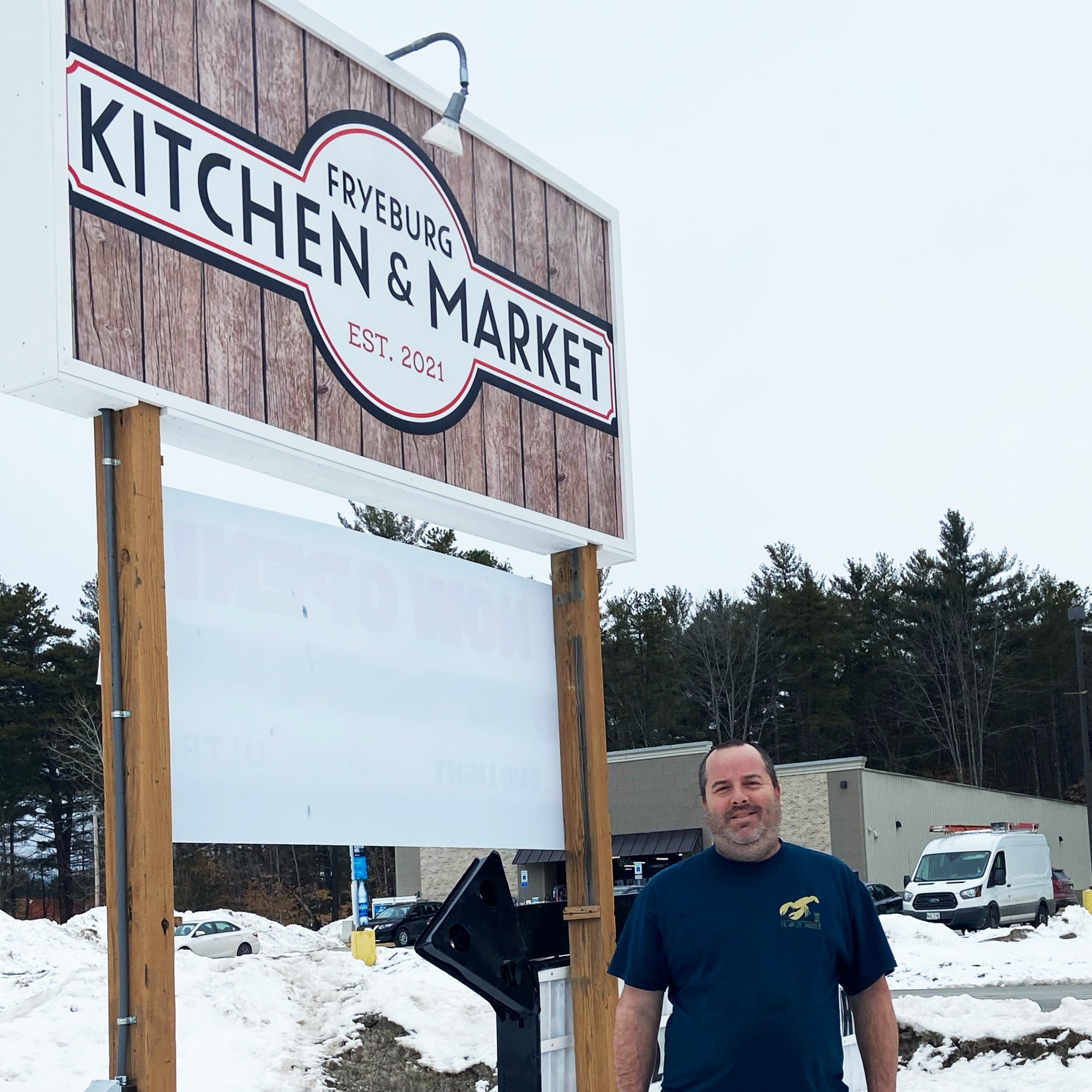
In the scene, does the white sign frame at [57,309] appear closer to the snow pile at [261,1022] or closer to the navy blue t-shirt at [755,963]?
the navy blue t-shirt at [755,963]

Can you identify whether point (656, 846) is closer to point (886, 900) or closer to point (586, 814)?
point (886, 900)

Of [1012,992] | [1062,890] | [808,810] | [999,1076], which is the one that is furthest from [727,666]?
[999,1076]

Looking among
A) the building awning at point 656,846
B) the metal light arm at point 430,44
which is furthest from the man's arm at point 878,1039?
the building awning at point 656,846

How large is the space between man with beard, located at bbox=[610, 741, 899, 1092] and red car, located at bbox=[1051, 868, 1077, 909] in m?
34.7

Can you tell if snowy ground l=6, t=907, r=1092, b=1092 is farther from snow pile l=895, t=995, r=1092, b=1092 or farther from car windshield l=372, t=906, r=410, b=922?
car windshield l=372, t=906, r=410, b=922

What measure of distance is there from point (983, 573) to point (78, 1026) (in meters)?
65.5

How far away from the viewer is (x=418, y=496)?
6020 millimetres

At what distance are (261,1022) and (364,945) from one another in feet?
24.1

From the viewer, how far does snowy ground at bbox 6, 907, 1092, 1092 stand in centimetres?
992

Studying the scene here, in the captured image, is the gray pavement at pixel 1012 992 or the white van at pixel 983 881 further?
the white van at pixel 983 881

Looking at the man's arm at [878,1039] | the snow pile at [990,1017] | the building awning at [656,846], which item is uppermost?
the man's arm at [878,1039]

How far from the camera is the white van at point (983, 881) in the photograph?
28141 millimetres

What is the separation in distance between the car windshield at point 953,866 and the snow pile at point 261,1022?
53.4 ft

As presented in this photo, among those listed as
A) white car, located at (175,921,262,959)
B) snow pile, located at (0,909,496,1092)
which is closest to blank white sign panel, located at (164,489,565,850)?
snow pile, located at (0,909,496,1092)
